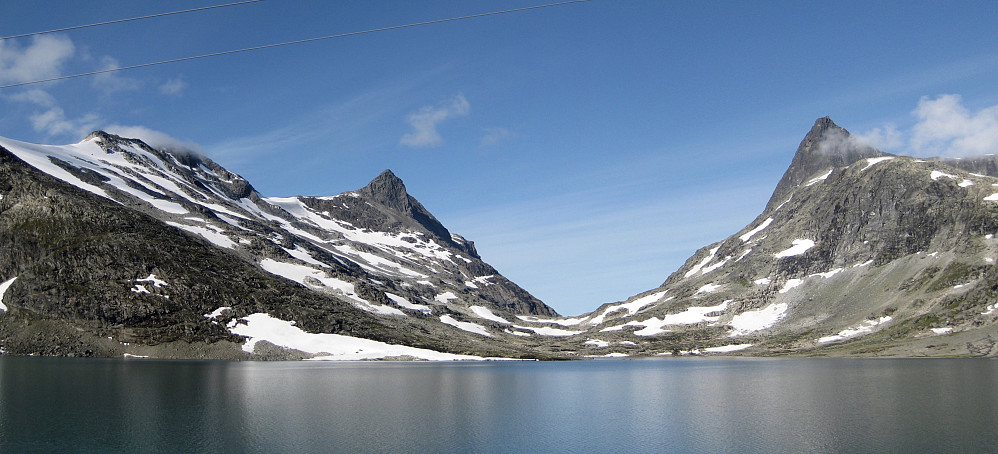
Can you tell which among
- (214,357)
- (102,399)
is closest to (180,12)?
(102,399)

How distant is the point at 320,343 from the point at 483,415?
131399 millimetres

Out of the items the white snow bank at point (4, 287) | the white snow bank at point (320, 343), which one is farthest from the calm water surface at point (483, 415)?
the white snow bank at point (320, 343)

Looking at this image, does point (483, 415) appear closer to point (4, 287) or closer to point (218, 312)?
point (218, 312)

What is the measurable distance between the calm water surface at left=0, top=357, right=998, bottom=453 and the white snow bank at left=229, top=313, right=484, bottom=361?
7635 centimetres

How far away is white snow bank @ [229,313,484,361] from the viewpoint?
179625 millimetres

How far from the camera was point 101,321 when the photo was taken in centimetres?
16362

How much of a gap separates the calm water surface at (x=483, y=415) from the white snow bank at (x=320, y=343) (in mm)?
76346

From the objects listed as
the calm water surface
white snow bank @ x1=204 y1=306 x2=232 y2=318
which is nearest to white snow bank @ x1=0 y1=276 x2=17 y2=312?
white snow bank @ x1=204 y1=306 x2=232 y2=318

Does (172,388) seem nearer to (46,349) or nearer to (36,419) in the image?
(36,419)

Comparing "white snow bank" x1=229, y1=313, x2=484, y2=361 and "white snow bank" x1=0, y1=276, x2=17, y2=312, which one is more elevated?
"white snow bank" x1=0, y1=276, x2=17, y2=312

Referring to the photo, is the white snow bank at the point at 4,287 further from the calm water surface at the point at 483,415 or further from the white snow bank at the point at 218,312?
the calm water surface at the point at 483,415

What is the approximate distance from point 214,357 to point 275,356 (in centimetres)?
1554

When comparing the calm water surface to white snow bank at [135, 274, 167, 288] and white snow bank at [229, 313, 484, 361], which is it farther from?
white snow bank at [135, 274, 167, 288]

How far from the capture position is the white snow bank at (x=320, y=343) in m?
180
